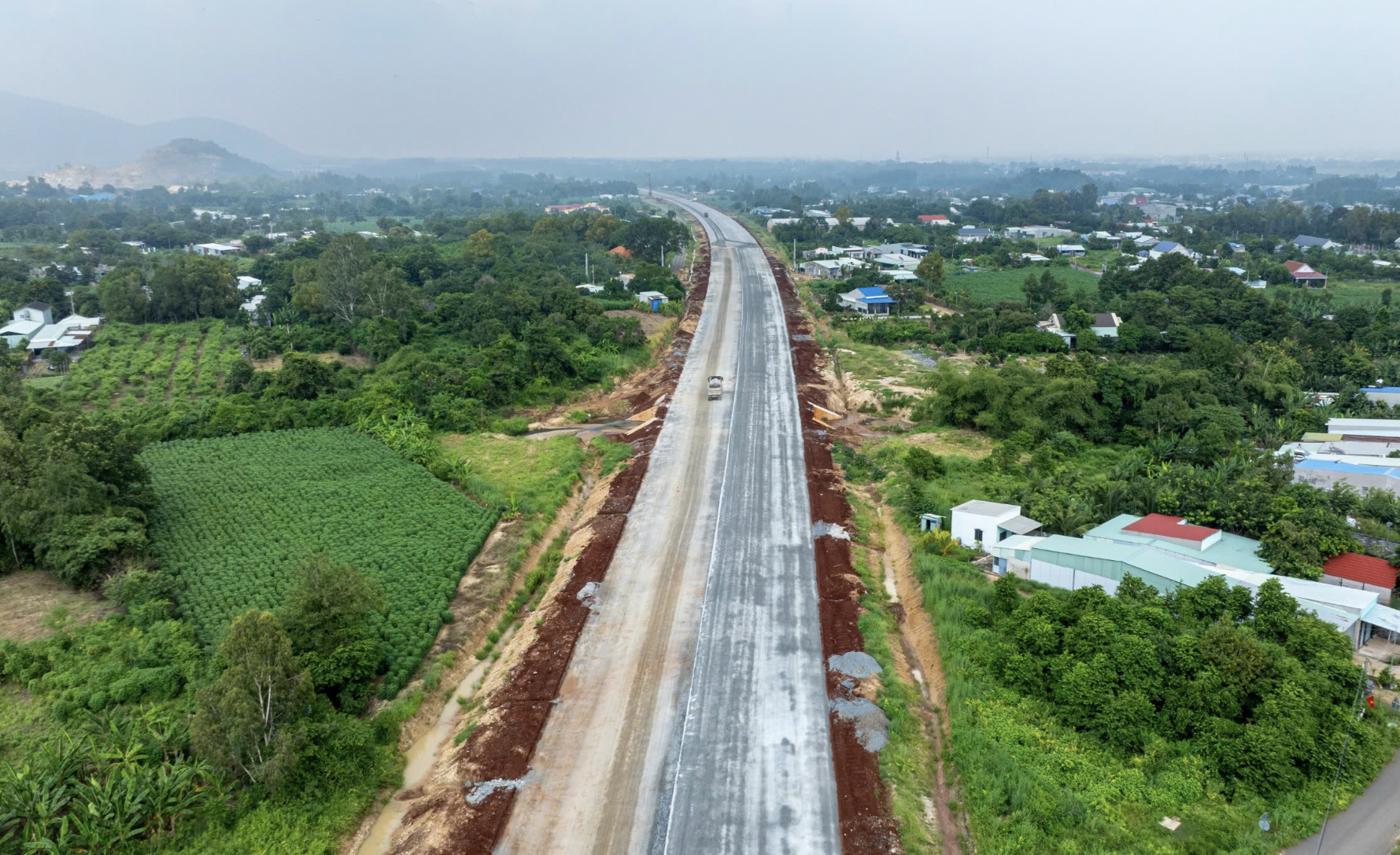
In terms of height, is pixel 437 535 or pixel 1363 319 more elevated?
pixel 1363 319

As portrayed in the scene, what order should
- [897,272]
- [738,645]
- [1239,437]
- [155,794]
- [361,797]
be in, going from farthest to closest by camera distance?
[897,272], [1239,437], [738,645], [361,797], [155,794]

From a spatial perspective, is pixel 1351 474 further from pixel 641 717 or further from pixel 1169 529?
pixel 641 717

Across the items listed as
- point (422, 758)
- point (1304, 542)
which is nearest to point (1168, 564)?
point (1304, 542)

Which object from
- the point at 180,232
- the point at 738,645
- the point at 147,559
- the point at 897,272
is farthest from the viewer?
the point at 180,232

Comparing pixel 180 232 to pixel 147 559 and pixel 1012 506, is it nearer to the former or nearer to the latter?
pixel 147 559

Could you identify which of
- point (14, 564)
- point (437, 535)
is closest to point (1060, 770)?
point (437, 535)

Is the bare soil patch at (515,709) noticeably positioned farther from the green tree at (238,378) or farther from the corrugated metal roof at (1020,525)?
the green tree at (238,378)
